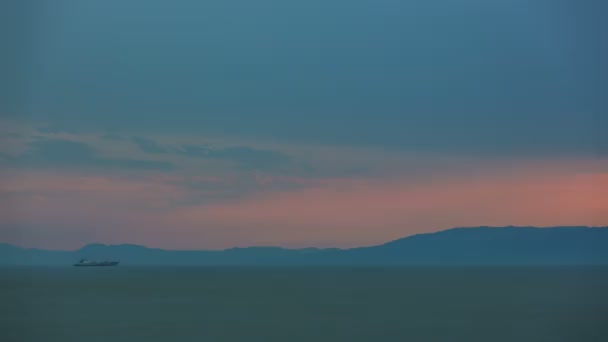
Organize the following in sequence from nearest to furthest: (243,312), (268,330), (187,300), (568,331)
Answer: (568,331) < (268,330) < (243,312) < (187,300)

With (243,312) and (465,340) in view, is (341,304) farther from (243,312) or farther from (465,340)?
(465,340)

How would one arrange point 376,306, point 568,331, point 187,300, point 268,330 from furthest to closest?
point 187,300
point 376,306
point 268,330
point 568,331

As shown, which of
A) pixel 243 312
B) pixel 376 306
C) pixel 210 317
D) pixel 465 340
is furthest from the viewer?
pixel 376 306

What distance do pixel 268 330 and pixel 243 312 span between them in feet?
45.5

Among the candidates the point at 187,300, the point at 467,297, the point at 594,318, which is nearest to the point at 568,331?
the point at 594,318

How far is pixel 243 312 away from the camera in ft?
216

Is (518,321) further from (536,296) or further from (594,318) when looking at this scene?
(536,296)

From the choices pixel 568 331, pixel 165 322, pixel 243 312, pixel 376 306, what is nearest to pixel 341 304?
pixel 376 306

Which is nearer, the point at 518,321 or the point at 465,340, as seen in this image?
the point at 465,340

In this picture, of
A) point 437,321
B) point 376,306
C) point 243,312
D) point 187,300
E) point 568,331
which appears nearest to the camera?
point 568,331

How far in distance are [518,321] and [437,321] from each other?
19.4 feet

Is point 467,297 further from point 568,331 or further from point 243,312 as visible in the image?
point 568,331

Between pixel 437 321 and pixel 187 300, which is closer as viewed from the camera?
pixel 437 321

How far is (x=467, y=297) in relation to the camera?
277 ft
